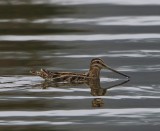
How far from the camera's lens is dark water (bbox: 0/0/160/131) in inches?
583

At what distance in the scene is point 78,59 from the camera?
18.6m

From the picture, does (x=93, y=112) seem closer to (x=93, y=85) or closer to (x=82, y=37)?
(x=93, y=85)

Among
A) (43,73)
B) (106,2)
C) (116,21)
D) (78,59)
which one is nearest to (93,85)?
(43,73)

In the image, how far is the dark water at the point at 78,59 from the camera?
1480cm

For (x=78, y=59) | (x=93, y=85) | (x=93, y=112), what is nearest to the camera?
(x=93, y=112)

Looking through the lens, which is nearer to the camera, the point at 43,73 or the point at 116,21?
the point at 43,73

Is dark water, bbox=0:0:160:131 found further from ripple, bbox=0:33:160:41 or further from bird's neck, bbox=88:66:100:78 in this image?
bird's neck, bbox=88:66:100:78

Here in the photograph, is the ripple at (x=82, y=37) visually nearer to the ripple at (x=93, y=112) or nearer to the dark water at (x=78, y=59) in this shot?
the dark water at (x=78, y=59)

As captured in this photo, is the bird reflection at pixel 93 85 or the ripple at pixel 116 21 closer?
the bird reflection at pixel 93 85

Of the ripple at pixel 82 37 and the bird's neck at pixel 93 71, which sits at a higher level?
the ripple at pixel 82 37

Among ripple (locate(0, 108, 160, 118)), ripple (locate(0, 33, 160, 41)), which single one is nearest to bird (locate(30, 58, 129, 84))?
ripple (locate(0, 108, 160, 118))

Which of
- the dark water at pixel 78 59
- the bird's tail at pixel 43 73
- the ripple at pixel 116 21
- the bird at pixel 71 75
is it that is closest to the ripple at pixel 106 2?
the dark water at pixel 78 59

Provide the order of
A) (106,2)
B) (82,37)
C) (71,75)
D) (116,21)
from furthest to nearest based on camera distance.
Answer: (106,2) → (116,21) → (82,37) → (71,75)

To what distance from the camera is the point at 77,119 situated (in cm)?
1476
